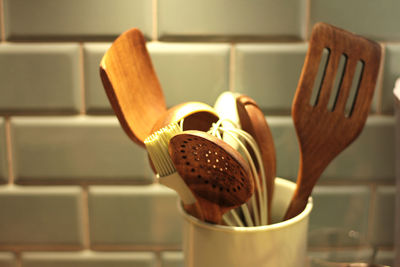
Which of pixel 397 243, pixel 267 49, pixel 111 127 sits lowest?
pixel 397 243

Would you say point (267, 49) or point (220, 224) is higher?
point (267, 49)

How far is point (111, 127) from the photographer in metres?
0.58

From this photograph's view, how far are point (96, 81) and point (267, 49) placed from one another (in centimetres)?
22

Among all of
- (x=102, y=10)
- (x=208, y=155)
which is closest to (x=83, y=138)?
(x=102, y=10)

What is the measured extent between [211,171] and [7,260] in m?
0.40

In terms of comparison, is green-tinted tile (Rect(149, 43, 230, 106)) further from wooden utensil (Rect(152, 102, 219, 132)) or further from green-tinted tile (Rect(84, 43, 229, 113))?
wooden utensil (Rect(152, 102, 219, 132))

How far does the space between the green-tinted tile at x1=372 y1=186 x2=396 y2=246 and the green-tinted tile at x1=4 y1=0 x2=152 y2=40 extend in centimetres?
37

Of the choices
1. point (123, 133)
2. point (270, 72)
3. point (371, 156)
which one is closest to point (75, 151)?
point (123, 133)

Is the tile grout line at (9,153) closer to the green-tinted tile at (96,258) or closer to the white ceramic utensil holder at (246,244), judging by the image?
the green-tinted tile at (96,258)

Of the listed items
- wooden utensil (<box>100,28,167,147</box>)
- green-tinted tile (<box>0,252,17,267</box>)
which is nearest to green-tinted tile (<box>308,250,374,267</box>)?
wooden utensil (<box>100,28,167,147</box>)

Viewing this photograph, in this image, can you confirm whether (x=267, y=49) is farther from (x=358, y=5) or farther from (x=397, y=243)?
(x=397, y=243)

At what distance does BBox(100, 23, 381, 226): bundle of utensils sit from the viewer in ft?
1.27

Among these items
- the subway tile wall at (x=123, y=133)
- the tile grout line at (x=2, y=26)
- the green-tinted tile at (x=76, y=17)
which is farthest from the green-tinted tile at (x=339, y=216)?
the tile grout line at (x=2, y=26)

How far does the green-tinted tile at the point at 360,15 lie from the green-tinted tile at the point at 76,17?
208mm
